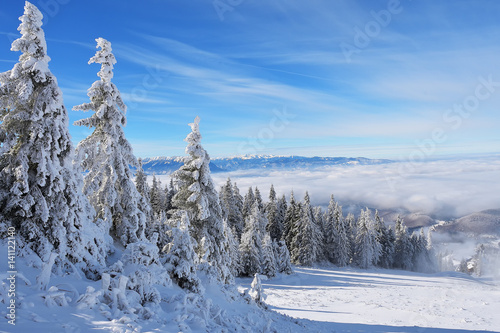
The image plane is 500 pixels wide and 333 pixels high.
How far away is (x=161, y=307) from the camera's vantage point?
816 centimetres

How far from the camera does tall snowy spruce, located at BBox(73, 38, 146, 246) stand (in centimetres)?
1369

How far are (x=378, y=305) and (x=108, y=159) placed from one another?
2617 centimetres

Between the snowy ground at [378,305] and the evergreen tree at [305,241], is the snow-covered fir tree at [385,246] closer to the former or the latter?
the evergreen tree at [305,241]

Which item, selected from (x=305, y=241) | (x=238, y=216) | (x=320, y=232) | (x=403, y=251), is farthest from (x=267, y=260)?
(x=403, y=251)

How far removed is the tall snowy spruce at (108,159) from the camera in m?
13.7

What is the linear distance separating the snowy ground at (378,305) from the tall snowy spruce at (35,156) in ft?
41.0

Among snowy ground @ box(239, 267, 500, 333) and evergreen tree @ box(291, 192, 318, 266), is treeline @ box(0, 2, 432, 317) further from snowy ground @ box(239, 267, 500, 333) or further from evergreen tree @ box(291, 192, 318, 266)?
evergreen tree @ box(291, 192, 318, 266)

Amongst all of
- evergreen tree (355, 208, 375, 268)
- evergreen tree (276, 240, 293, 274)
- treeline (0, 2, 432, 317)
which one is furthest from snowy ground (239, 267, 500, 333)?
evergreen tree (355, 208, 375, 268)

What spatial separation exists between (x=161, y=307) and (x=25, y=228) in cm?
458

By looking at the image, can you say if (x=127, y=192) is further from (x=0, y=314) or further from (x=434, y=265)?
(x=434, y=265)

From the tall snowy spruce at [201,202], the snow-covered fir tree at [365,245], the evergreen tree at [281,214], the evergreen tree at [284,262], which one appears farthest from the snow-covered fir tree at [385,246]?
the tall snowy spruce at [201,202]

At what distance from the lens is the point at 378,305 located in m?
26.7

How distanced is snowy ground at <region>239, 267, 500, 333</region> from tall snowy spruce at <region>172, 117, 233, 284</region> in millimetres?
7040

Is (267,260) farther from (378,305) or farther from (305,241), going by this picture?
(378,305)
